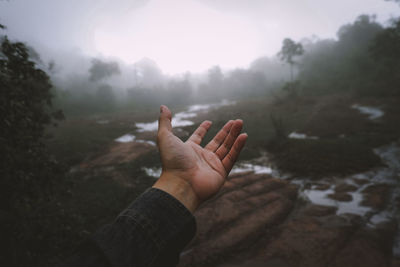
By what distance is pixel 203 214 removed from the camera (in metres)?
3.99

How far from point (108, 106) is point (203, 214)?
47275 millimetres

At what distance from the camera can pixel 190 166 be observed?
184 centimetres

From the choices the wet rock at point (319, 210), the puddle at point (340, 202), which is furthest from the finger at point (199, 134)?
the puddle at point (340, 202)

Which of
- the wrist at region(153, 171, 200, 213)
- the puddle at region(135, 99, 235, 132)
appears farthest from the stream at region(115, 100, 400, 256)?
the wrist at region(153, 171, 200, 213)

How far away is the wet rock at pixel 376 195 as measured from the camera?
12.4 ft

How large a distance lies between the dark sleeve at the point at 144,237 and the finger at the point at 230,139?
3.44 feet

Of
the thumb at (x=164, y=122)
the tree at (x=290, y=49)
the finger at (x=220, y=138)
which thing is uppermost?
the tree at (x=290, y=49)

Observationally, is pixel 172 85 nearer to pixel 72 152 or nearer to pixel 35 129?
pixel 72 152

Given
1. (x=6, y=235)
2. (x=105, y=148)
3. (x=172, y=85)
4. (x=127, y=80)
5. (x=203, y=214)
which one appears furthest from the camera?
(x=127, y=80)

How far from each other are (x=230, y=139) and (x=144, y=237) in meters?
1.46

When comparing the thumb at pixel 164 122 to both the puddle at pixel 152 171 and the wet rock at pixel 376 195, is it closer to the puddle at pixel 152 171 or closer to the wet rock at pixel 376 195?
the wet rock at pixel 376 195

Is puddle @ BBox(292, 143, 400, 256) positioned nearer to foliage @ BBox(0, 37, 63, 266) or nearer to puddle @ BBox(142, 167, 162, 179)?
puddle @ BBox(142, 167, 162, 179)

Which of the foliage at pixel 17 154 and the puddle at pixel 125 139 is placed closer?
the foliage at pixel 17 154

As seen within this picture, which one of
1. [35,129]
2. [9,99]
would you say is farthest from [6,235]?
[9,99]
